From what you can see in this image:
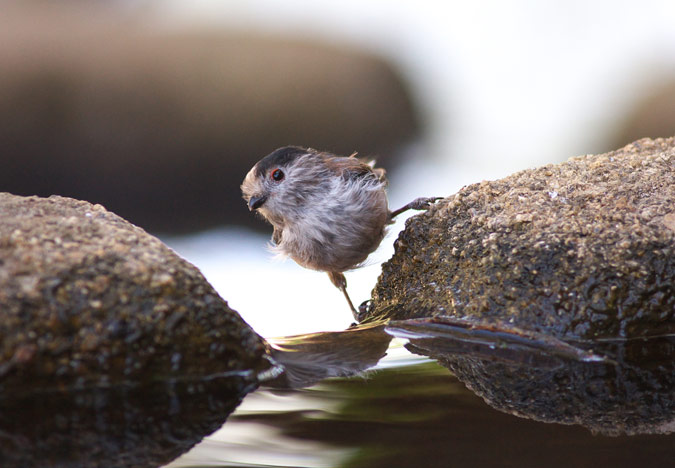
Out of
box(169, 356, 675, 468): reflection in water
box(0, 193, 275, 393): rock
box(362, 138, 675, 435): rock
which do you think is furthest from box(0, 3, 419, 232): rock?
box(169, 356, 675, 468): reflection in water

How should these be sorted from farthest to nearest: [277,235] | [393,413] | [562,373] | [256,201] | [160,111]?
1. [160,111]
2. [277,235]
3. [256,201]
4. [562,373]
5. [393,413]

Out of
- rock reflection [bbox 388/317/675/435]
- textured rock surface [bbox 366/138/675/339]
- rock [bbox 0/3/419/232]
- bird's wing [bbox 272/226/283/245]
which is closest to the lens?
rock reflection [bbox 388/317/675/435]

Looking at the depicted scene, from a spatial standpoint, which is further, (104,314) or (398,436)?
(104,314)

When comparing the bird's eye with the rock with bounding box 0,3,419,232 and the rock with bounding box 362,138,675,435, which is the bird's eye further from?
the rock with bounding box 0,3,419,232

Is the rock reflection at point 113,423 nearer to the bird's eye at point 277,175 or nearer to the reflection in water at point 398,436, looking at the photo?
the reflection in water at point 398,436

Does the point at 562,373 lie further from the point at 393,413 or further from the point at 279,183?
the point at 279,183

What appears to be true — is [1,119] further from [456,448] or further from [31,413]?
[456,448]

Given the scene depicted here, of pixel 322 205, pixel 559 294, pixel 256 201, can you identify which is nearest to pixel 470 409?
pixel 559 294
